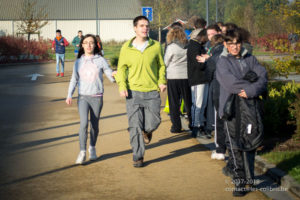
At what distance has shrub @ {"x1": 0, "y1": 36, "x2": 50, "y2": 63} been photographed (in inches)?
1197

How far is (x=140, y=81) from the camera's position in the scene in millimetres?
6867

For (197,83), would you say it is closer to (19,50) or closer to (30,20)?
(19,50)

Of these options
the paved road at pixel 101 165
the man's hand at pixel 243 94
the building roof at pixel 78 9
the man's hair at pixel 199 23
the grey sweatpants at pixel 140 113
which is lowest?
the paved road at pixel 101 165

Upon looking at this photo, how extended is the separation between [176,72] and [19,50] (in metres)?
24.5

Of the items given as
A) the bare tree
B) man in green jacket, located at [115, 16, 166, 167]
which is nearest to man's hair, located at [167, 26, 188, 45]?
man in green jacket, located at [115, 16, 166, 167]

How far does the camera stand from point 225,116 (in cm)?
565

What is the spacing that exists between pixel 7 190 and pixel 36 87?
11635 millimetres

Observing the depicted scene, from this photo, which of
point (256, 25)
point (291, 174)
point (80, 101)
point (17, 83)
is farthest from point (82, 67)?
point (256, 25)

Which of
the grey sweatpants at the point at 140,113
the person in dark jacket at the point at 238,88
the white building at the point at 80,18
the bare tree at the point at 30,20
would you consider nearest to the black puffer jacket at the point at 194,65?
the grey sweatpants at the point at 140,113

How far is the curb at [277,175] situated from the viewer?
5.62 meters

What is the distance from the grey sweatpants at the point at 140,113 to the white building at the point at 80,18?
62477mm

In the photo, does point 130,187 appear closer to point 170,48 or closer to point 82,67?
point 82,67

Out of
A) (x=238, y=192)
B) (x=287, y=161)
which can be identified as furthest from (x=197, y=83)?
(x=238, y=192)

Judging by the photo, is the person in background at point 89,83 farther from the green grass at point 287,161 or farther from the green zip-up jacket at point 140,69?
the green grass at point 287,161
